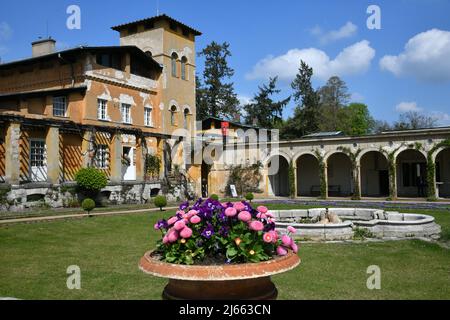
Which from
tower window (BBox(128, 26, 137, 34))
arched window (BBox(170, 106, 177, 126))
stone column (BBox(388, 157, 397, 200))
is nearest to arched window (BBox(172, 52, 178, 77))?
arched window (BBox(170, 106, 177, 126))

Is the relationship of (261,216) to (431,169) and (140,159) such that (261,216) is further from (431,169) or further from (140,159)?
(431,169)

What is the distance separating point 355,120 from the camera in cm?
5869

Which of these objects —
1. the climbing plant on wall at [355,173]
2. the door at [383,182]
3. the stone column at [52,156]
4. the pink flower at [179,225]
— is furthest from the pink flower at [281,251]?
the door at [383,182]

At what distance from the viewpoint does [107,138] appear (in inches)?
1009

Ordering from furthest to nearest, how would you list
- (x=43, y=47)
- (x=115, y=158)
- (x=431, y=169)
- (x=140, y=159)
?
(x=43, y=47)
(x=140, y=159)
(x=431, y=169)
(x=115, y=158)

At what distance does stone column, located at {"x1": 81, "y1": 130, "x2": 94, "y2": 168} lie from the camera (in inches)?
896

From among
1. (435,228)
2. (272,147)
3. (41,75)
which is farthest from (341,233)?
(41,75)

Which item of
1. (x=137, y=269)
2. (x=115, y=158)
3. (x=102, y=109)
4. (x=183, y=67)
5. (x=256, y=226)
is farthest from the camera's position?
(x=183, y=67)

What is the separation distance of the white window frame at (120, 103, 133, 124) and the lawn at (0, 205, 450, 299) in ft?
48.2

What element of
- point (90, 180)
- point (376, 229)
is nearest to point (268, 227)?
point (376, 229)

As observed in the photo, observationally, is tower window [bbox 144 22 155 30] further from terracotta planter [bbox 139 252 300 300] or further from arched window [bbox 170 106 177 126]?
terracotta planter [bbox 139 252 300 300]

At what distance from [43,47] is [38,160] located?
9.48m

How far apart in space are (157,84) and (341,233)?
21.5 metres
